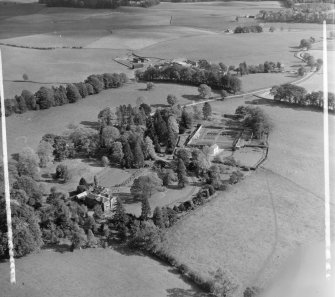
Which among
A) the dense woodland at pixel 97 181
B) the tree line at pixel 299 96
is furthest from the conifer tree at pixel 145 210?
the tree line at pixel 299 96

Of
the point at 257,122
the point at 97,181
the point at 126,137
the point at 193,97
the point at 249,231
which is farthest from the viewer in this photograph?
the point at 193,97

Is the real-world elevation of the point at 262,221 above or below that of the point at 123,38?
below

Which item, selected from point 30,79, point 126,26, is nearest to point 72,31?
point 126,26

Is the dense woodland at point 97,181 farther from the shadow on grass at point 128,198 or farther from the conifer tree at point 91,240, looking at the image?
the shadow on grass at point 128,198

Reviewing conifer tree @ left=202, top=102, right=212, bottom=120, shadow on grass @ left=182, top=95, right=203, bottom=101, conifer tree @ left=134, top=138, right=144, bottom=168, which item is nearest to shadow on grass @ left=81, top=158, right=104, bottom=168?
conifer tree @ left=134, top=138, right=144, bottom=168

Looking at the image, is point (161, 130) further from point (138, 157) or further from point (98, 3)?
point (98, 3)

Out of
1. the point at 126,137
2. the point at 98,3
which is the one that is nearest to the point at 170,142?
the point at 126,137
